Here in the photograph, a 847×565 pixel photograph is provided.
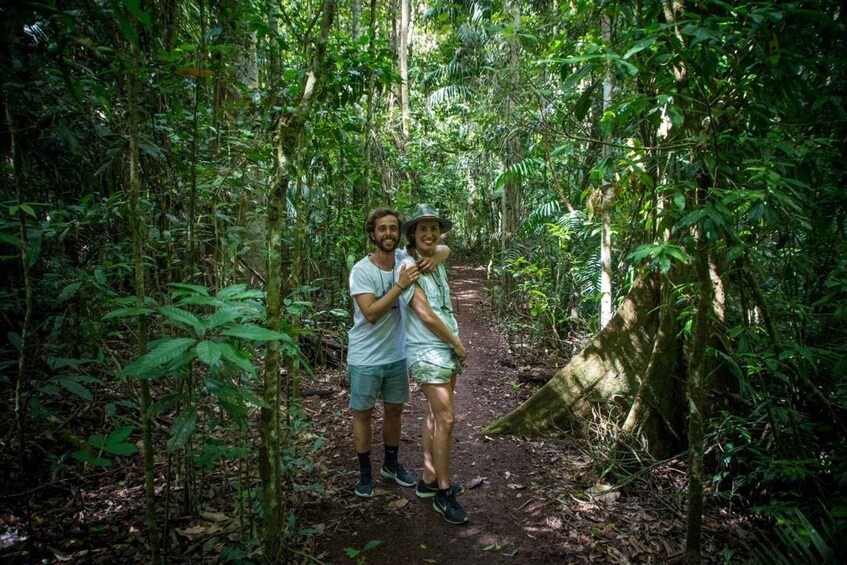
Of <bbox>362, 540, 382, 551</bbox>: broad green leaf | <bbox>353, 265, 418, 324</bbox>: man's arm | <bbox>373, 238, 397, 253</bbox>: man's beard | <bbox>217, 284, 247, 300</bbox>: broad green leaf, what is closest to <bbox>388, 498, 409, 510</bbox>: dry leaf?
<bbox>362, 540, 382, 551</bbox>: broad green leaf

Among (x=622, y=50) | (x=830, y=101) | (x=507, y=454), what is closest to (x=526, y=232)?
(x=507, y=454)

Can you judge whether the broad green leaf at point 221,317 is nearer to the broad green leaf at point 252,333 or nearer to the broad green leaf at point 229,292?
the broad green leaf at point 252,333

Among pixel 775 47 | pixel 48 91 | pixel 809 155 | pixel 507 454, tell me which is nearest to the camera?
pixel 775 47

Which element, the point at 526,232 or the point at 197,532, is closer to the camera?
the point at 197,532

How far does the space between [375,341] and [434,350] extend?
1.48 ft

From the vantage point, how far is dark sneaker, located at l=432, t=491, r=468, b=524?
121 inches

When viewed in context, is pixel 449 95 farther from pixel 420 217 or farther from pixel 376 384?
pixel 376 384

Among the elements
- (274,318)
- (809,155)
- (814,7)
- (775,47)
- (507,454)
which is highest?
(814,7)

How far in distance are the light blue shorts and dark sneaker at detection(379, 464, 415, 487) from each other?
61cm

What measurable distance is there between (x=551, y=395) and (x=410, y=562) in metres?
2.20

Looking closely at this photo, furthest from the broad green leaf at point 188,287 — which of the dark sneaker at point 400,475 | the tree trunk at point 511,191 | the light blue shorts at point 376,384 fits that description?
the tree trunk at point 511,191

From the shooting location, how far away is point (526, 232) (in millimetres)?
8516

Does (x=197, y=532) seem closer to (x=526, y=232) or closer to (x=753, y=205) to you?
(x=753, y=205)

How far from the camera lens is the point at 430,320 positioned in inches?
119
